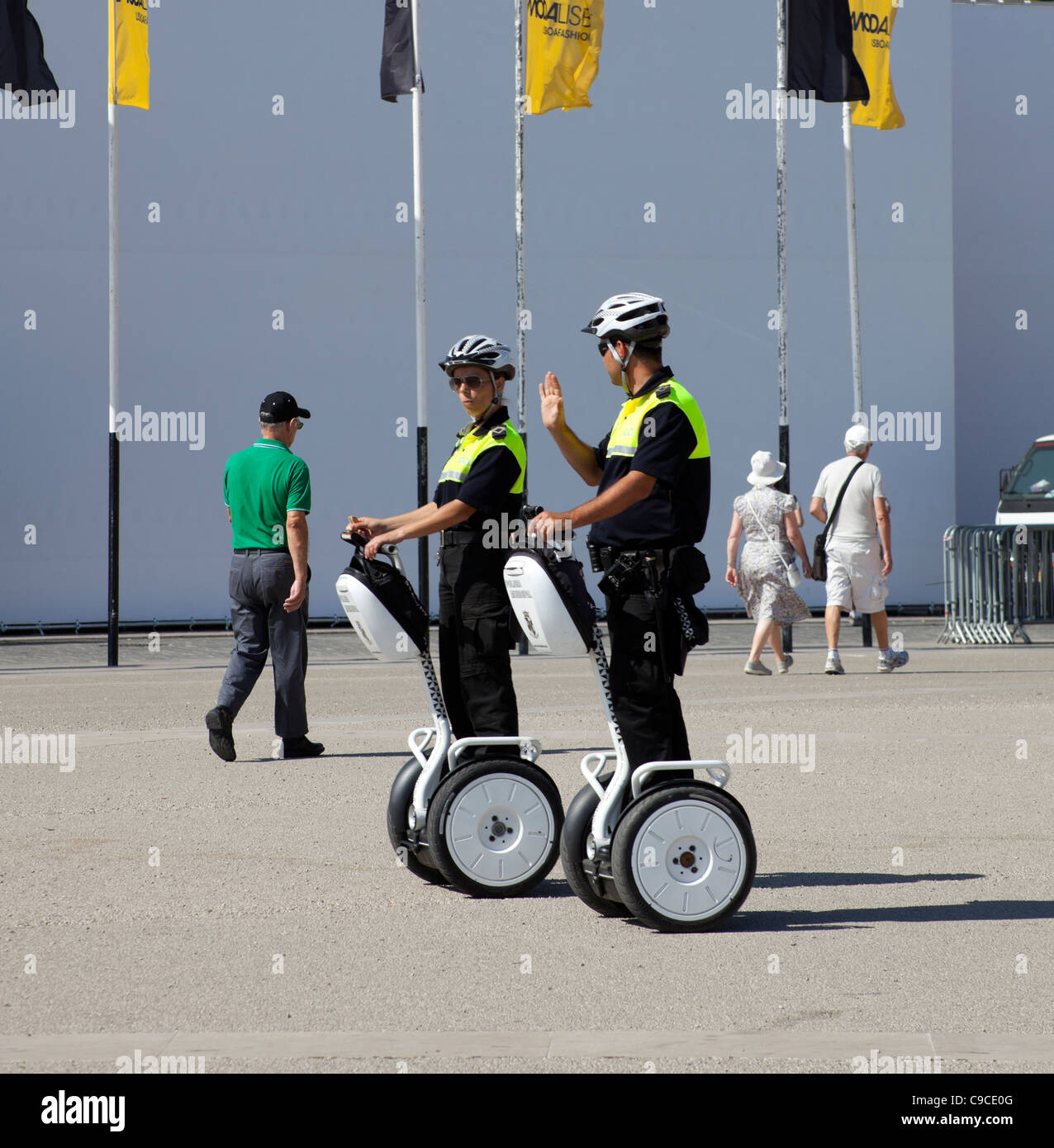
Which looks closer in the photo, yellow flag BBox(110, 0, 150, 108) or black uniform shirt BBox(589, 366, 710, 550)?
black uniform shirt BBox(589, 366, 710, 550)

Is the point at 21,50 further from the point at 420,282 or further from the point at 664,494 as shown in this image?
the point at 664,494

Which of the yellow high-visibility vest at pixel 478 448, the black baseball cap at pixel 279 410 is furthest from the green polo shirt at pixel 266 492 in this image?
the yellow high-visibility vest at pixel 478 448

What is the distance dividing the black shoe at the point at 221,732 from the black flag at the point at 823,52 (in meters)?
11.0

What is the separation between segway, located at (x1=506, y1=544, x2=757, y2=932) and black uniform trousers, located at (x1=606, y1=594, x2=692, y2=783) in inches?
2.7

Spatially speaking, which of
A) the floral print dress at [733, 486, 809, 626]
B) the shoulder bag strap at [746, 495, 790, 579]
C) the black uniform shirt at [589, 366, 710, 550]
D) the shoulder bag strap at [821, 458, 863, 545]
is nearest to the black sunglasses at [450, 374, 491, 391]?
the black uniform shirt at [589, 366, 710, 550]

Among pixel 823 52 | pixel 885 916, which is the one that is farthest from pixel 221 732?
pixel 823 52

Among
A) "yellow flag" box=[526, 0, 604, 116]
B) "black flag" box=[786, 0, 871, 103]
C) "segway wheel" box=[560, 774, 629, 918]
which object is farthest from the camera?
"black flag" box=[786, 0, 871, 103]

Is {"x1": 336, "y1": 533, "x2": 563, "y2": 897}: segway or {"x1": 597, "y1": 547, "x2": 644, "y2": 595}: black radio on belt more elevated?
{"x1": 597, "y1": 547, "x2": 644, "y2": 595}: black radio on belt

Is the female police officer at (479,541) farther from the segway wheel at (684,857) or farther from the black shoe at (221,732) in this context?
the black shoe at (221,732)

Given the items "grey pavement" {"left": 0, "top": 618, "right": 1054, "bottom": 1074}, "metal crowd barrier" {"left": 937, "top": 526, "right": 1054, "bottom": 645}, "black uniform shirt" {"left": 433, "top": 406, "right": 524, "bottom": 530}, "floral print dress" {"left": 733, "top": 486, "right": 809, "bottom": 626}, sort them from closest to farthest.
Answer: "grey pavement" {"left": 0, "top": 618, "right": 1054, "bottom": 1074}, "black uniform shirt" {"left": 433, "top": 406, "right": 524, "bottom": 530}, "floral print dress" {"left": 733, "top": 486, "right": 809, "bottom": 626}, "metal crowd barrier" {"left": 937, "top": 526, "right": 1054, "bottom": 645}

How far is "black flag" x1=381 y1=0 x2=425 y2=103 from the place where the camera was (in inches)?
689

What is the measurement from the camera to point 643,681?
5406 millimetres

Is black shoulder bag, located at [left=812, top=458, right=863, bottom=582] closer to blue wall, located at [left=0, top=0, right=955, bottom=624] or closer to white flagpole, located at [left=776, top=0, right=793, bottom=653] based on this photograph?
white flagpole, located at [left=776, top=0, right=793, bottom=653]
